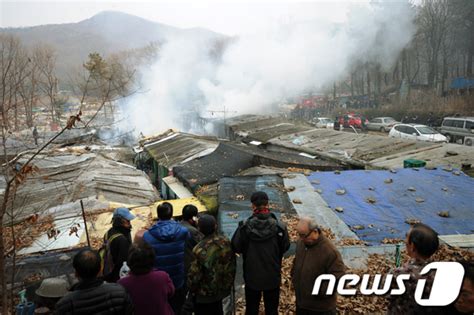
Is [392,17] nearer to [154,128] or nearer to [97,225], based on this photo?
[154,128]

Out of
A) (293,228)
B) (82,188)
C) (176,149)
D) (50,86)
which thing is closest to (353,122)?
(176,149)

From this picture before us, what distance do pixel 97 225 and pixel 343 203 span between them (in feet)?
19.5

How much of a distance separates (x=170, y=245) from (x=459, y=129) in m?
23.0

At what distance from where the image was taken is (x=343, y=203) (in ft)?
27.3

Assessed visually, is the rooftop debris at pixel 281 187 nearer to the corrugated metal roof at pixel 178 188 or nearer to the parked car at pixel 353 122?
the corrugated metal roof at pixel 178 188

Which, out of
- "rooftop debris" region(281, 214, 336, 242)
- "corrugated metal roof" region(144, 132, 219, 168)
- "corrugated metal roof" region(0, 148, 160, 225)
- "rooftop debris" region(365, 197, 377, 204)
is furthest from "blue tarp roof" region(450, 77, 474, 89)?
"rooftop debris" region(281, 214, 336, 242)

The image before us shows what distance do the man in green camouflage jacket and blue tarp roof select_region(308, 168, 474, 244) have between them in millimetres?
3839

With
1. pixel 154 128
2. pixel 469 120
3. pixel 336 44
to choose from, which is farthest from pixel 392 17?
pixel 154 128

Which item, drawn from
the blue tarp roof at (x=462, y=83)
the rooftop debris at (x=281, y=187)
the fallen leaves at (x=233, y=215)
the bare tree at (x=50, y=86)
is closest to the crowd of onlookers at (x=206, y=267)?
the fallen leaves at (x=233, y=215)

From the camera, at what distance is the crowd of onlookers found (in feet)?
8.89

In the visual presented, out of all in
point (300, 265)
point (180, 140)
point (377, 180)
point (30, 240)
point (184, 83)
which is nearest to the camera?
point (300, 265)

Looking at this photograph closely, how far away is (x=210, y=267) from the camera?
363cm

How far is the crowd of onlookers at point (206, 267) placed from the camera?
2.71 metres

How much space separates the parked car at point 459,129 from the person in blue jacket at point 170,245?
68.6 feet
